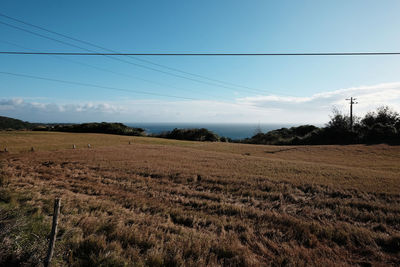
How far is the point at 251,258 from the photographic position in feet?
12.9

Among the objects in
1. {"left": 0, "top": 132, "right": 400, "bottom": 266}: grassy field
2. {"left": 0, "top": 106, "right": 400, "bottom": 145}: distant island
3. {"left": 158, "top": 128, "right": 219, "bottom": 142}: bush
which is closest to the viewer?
{"left": 0, "top": 132, "right": 400, "bottom": 266}: grassy field

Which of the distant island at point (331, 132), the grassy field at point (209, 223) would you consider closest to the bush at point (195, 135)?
the distant island at point (331, 132)

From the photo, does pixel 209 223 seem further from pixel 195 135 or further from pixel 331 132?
pixel 195 135

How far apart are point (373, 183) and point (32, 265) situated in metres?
13.4

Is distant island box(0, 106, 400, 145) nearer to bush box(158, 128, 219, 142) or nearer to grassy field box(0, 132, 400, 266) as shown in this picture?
bush box(158, 128, 219, 142)

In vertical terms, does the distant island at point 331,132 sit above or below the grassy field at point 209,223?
above

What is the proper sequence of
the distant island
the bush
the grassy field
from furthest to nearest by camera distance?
the bush, the distant island, the grassy field

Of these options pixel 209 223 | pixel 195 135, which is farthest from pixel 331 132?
pixel 209 223

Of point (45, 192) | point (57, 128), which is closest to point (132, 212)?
point (45, 192)

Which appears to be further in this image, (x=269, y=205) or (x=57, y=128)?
(x=57, y=128)

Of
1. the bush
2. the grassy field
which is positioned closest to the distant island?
the bush

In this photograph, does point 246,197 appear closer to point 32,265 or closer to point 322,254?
point 322,254

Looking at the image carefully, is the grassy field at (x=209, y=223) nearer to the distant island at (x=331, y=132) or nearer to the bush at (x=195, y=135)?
the distant island at (x=331, y=132)

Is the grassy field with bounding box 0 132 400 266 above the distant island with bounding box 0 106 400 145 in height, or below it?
below
